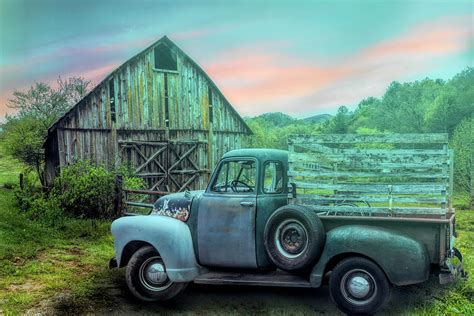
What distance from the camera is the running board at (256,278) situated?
3890 mm

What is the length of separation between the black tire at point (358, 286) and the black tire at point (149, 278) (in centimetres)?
159

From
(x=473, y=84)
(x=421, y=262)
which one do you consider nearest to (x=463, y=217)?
(x=473, y=84)

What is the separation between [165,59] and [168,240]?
6.86m

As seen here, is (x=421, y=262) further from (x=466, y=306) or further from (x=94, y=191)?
(x=94, y=191)

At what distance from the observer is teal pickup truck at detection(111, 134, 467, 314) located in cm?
356

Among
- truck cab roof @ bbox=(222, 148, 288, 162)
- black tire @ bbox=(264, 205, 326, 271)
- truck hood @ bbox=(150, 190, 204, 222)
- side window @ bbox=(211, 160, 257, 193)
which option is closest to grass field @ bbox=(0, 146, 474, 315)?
black tire @ bbox=(264, 205, 326, 271)

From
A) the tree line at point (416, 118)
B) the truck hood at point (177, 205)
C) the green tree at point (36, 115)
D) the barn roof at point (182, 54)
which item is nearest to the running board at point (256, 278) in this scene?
the truck hood at point (177, 205)

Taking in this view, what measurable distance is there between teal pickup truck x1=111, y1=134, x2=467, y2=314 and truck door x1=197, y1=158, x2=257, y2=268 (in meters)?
0.01

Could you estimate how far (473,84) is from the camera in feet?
22.3

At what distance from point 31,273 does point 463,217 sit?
767 centimetres

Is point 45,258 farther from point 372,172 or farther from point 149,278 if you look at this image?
point 372,172

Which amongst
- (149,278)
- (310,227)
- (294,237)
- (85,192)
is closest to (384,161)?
(310,227)

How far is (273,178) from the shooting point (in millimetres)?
4449

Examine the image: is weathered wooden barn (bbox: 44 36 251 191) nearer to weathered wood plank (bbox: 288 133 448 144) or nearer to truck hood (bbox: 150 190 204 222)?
truck hood (bbox: 150 190 204 222)
